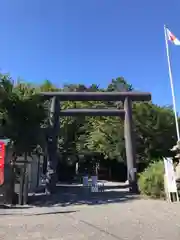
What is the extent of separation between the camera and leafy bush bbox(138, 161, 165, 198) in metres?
14.9

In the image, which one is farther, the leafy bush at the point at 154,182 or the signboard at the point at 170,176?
the leafy bush at the point at 154,182

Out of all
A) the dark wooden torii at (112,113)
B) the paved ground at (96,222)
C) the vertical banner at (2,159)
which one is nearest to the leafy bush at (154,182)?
the paved ground at (96,222)

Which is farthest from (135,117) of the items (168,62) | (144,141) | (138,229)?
(138,229)

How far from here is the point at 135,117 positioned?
2720 cm

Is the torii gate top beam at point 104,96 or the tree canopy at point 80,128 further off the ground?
the torii gate top beam at point 104,96

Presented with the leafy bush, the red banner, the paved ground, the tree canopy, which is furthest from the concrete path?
the tree canopy

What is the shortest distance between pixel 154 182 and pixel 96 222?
653 centimetres

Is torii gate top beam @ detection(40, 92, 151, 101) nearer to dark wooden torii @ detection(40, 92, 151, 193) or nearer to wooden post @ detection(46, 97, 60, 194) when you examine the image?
dark wooden torii @ detection(40, 92, 151, 193)

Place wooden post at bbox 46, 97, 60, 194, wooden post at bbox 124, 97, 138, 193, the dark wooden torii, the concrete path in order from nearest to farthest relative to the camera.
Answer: the concrete path → wooden post at bbox 46, 97, 60, 194 → the dark wooden torii → wooden post at bbox 124, 97, 138, 193

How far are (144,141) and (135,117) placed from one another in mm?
2385

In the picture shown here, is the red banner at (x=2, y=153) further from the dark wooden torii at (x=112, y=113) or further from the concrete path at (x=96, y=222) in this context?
the dark wooden torii at (x=112, y=113)

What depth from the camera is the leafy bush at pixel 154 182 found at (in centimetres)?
1491

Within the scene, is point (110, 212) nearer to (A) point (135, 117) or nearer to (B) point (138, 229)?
(B) point (138, 229)

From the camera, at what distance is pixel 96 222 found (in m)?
9.28
